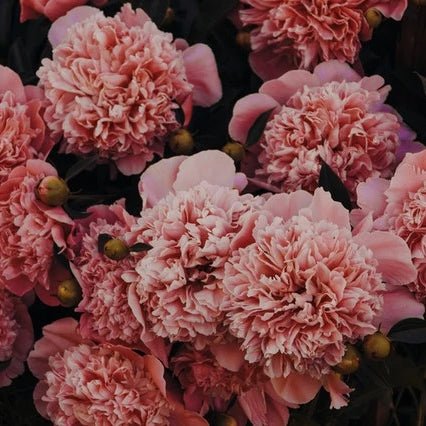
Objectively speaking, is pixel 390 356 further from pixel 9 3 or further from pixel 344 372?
pixel 9 3

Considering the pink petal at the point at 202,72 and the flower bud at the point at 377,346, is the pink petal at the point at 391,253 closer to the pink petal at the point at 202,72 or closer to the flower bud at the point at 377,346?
the flower bud at the point at 377,346

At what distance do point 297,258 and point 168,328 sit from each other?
118 millimetres

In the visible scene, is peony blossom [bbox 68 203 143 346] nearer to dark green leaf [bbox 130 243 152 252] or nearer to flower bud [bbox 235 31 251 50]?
dark green leaf [bbox 130 243 152 252]

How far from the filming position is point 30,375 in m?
1.03

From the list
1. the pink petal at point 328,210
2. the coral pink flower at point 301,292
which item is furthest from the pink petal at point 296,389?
the pink petal at point 328,210

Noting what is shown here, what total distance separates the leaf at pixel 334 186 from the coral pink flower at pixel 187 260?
0.08 meters

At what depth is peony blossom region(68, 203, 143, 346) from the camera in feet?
2.79

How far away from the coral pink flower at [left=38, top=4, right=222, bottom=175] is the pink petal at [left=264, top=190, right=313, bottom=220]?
0.15m

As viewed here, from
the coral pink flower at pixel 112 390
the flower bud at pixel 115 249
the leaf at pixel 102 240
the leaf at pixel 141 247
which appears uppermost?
the leaf at pixel 141 247

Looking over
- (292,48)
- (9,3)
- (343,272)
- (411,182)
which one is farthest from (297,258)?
(9,3)

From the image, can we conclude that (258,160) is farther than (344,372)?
Yes

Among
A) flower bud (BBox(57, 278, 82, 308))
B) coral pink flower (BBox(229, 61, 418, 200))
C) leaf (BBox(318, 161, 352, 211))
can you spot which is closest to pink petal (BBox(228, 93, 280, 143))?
coral pink flower (BBox(229, 61, 418, 200))

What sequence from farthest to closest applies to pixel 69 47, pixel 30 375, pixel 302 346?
pixel 30 375, pixel 69 47, pixel 302 346

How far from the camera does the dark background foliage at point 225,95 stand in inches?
36.3
